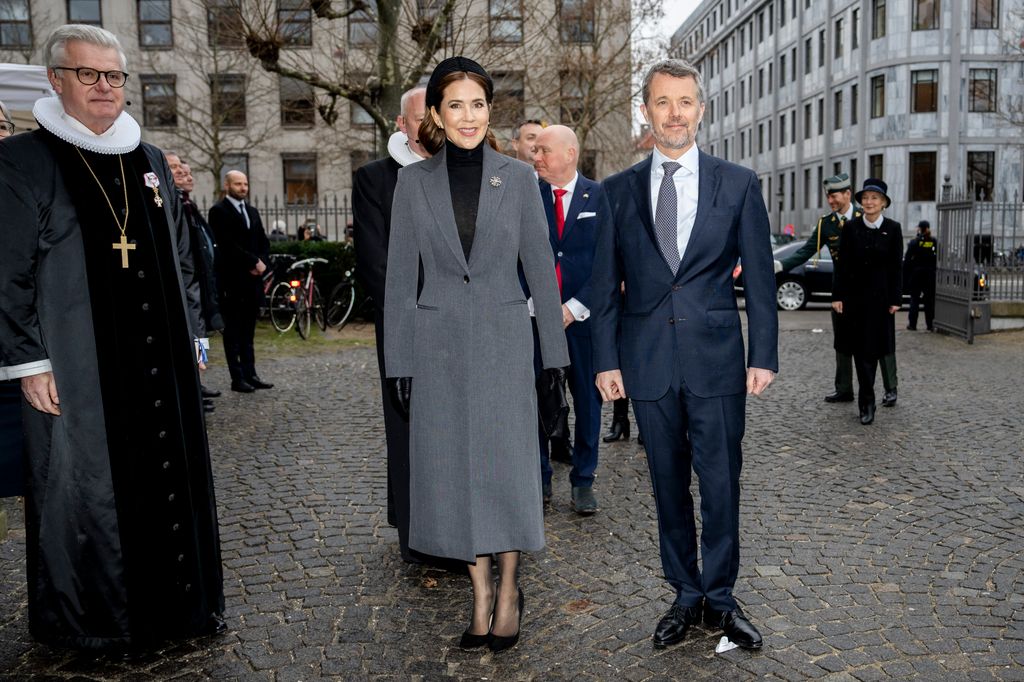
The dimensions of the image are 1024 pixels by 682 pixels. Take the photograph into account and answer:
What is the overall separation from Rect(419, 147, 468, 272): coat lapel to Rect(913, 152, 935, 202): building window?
43738mm

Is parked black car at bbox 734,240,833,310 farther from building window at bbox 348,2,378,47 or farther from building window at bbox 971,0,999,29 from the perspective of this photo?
building window at bbox 971,0,999,29

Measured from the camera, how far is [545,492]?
226 inches

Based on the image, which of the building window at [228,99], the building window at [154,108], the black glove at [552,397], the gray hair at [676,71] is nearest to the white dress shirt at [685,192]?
the gray hair at [676,71]

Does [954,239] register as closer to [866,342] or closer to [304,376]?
[866,342]

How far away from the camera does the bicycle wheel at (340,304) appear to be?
16062 mm

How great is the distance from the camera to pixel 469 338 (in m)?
3.59

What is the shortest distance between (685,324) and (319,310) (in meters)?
12.7

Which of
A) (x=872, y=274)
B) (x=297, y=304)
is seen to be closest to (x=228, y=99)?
(x=297, y=304)

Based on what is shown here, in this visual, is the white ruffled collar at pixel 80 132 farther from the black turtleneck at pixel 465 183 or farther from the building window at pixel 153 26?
the building window at pixel 153 26

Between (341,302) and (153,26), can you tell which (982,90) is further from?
(341,302)

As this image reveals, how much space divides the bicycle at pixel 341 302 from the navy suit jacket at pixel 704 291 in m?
12.6

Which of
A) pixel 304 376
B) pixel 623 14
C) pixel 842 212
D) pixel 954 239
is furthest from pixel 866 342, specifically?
pixel 623 14

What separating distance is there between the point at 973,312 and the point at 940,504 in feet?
32.2

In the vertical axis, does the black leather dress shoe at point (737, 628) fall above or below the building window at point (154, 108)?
below
